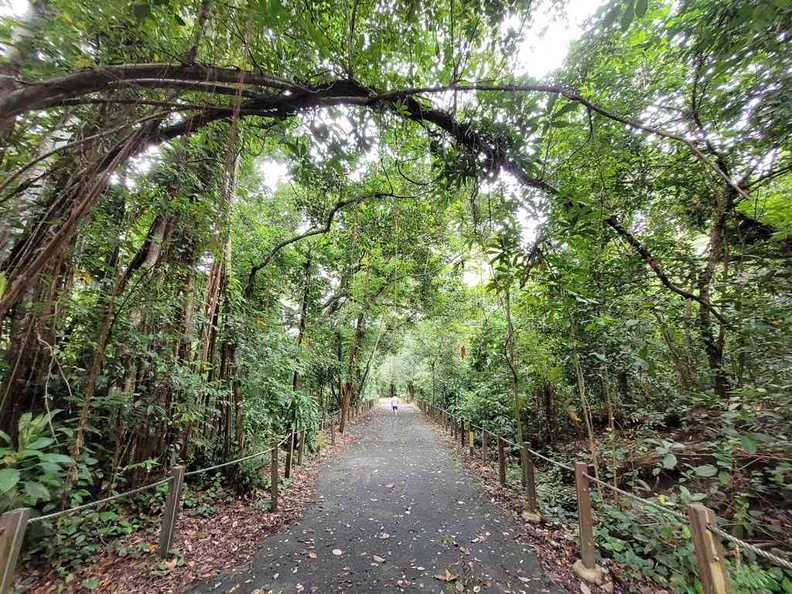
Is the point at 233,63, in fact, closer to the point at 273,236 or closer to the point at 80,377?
the point at 80,377

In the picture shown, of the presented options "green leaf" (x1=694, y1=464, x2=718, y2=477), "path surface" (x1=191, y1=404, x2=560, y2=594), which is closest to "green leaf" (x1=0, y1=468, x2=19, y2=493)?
"path surface" (x1=191, y1=404, x2=560, y2=594)

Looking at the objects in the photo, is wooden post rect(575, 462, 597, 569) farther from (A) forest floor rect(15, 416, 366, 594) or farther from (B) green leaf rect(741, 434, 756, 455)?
(A) forest floor rect(15, 416, 366, 594)

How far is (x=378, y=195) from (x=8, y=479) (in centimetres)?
512

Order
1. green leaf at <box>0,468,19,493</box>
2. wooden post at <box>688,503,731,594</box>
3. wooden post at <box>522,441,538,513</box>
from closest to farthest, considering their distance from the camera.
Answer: wooden post at <box>688,503,731,594</box>
green leaf at <box>0,468,19,493</box>
wooden post at <box>522,441,538,513</box>

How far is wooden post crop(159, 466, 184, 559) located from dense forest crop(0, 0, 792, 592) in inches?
19.5

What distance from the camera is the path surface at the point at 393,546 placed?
10.1 feet

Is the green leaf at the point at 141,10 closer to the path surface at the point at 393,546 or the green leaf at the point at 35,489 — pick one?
the green leaf at the point at 35,489

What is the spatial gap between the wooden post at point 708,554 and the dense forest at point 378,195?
51 cm

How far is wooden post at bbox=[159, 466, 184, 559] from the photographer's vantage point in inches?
128

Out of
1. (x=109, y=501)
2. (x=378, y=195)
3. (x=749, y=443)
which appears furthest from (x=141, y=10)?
(x=749, y=443)

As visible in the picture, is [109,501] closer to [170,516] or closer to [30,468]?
[170,516]

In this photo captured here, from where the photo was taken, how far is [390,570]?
3.32m

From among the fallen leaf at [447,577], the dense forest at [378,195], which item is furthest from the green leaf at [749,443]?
the fallen leaf at [447,577]

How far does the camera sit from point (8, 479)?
2195mm
